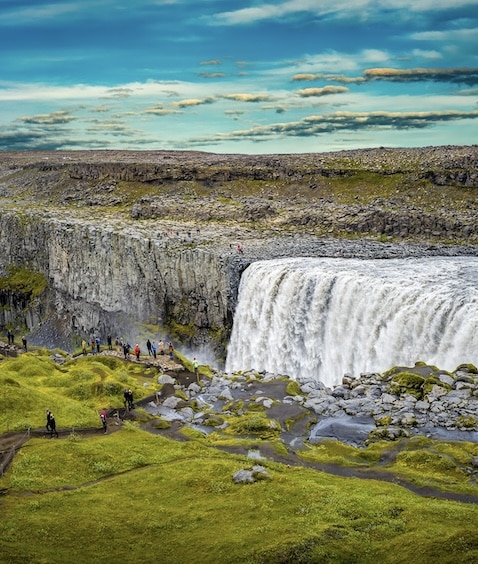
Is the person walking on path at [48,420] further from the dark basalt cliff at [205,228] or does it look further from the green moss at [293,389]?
A: the dark basalt cliff at [205,228]

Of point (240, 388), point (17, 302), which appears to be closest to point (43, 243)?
point (17, 302)

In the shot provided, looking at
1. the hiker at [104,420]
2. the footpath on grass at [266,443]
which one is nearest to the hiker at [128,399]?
the footpath on grass at [266,443]

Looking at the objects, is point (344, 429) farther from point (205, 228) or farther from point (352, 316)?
point (205, 228)

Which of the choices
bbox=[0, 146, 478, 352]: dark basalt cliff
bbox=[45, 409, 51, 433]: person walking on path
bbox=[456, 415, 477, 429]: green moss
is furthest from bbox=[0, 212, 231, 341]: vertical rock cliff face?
bbox=[456, 415, 477, 429]: green moss

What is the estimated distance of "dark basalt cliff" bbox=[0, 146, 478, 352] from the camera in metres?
72.2

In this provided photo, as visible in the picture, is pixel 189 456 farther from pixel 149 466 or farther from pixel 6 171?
pixel 6 171

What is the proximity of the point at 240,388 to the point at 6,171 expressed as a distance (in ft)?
390

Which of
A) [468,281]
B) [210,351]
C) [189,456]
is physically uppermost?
[468,281]

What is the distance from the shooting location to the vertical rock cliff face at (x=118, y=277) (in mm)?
72000

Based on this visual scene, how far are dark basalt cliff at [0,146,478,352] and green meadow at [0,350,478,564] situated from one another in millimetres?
35831

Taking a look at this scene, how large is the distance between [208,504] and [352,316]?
27.6 metres

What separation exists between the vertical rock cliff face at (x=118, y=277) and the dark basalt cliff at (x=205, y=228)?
0.15 m

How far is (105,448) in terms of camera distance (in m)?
32.2

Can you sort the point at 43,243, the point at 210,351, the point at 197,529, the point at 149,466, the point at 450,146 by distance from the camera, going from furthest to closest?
the point at 450,146, the point at 43,243, the point at 210,351, the point at 149,466, the point at 197,529
